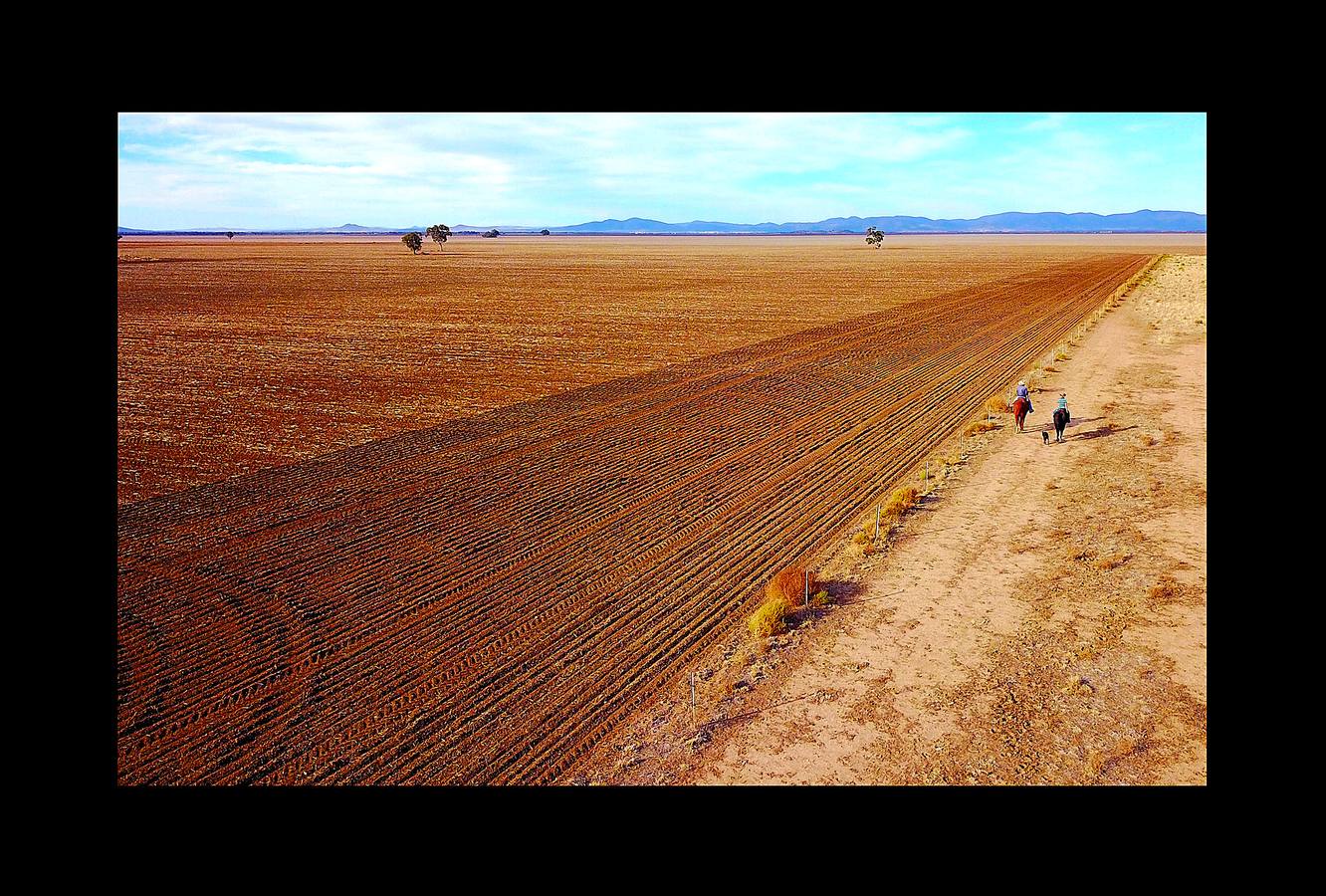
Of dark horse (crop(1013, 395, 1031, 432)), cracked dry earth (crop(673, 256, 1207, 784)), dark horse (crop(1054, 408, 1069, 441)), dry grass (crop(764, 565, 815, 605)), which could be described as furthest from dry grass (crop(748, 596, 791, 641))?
dark horse (crop(1013, 395, 1031, 432))

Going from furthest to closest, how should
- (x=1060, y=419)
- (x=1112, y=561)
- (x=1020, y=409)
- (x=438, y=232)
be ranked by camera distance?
(x=438, y=232), (x=1020, y=409), (x=1060, y=419), (x=1112, y=561)

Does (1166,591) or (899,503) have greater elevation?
(899,503)

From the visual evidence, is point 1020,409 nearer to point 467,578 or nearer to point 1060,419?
point 1060,419

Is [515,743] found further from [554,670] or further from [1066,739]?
[1066,739]

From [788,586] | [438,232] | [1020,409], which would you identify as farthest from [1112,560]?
[438,232]
